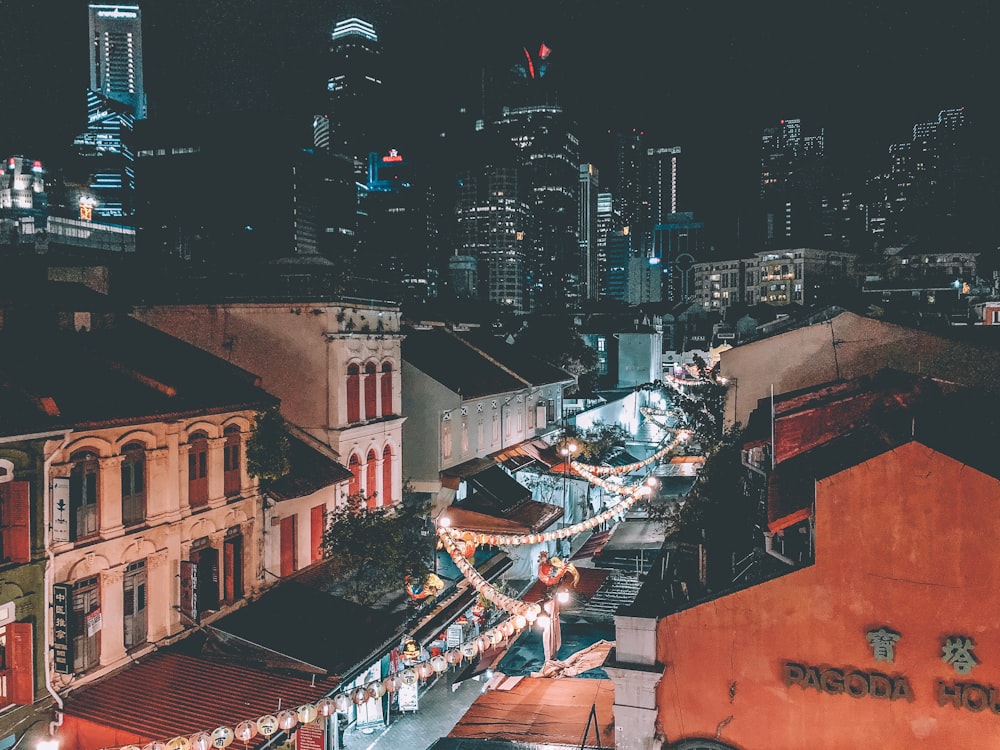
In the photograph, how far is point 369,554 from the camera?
2377 centimetres

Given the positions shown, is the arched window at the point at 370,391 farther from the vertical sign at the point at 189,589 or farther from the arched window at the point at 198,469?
the vertical sign at the point at 189,589

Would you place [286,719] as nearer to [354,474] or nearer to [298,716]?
[298,716]

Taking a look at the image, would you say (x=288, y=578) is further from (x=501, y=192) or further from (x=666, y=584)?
(x=501, y=192)

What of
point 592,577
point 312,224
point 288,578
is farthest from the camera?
point 312,224

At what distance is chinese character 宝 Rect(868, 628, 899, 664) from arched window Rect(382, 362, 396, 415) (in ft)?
68.5

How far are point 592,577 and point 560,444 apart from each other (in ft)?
46.3

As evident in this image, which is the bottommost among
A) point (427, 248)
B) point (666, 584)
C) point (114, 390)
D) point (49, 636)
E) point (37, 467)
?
point (49, 636)

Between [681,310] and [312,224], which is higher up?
[312,224]

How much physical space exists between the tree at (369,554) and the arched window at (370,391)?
4597 mm

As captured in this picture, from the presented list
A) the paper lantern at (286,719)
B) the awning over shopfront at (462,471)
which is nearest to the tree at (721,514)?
the paper lantern at (286,719)

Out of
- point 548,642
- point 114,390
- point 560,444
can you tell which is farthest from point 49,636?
point 560,444

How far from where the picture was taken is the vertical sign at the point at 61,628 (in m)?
16.0

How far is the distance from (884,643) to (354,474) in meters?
19.3

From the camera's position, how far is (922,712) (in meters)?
12.1
